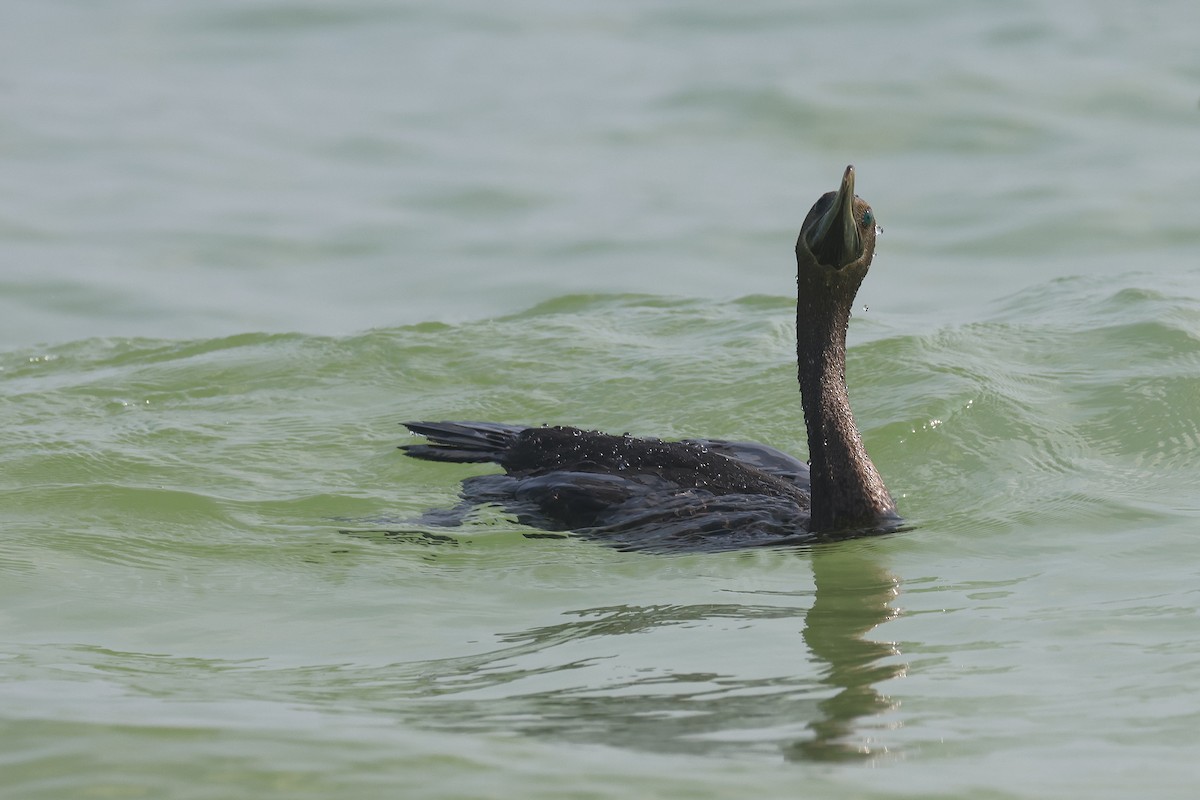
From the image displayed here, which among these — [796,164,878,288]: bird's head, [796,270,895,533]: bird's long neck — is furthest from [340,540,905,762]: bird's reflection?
[796,164,878,288]: bird's head

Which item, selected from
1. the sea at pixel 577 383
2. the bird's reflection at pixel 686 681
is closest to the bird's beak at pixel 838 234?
the sea at pixel 577 383

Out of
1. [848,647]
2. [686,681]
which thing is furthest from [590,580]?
[686,681]

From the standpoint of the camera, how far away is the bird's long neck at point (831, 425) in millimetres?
6230

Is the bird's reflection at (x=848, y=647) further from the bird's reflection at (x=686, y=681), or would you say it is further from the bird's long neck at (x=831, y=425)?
the bird's long neck at (x=831, y=425)

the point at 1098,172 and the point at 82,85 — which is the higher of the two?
the point at 82,85

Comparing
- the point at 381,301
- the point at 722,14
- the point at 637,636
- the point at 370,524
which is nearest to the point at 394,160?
the point at 381,301

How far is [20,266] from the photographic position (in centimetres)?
1190

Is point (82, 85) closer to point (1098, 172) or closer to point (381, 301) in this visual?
point (381, 301)

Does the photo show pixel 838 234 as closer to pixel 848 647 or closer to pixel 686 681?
pixel 848 647

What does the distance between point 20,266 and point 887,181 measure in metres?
6.58

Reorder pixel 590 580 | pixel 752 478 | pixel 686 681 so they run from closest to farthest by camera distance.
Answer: pixel 686 681 < pixel 590 580 < pixel 752 478

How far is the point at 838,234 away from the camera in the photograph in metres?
6.05

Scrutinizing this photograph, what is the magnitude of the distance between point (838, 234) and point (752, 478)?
3.62 ft

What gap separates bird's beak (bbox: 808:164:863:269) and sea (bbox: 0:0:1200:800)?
103cm
